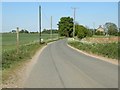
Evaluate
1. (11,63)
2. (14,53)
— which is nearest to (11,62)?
(11,63)

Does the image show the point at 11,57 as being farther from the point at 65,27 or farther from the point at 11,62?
the point at 65,27

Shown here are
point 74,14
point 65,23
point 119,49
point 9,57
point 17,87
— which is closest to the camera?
point 17,87

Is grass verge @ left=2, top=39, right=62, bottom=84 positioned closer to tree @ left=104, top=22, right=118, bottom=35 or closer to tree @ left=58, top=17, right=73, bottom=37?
tree @ left=104, top=22, right=118, bottom=35

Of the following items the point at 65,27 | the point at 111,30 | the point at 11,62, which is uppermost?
the point at 65,27

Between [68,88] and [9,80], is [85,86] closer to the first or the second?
[68,88]

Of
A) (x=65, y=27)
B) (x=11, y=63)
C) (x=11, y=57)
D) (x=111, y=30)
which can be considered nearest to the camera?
(x=11, y=63)

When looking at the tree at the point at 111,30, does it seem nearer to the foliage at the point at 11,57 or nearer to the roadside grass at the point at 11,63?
the foliage at the point at 11,57

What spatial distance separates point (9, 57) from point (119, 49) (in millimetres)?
10915

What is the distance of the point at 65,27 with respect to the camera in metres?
152

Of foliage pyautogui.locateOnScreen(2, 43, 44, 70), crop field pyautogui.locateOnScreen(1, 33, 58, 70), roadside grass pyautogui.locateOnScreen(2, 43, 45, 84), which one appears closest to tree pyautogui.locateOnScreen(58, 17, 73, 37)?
crop field pyautogui.locateOnScreen(1, 33, 58, 70)

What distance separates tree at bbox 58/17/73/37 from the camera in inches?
6038

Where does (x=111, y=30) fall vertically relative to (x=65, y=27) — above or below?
below

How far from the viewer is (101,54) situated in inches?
1259

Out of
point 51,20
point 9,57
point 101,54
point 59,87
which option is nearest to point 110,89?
point 59,87
